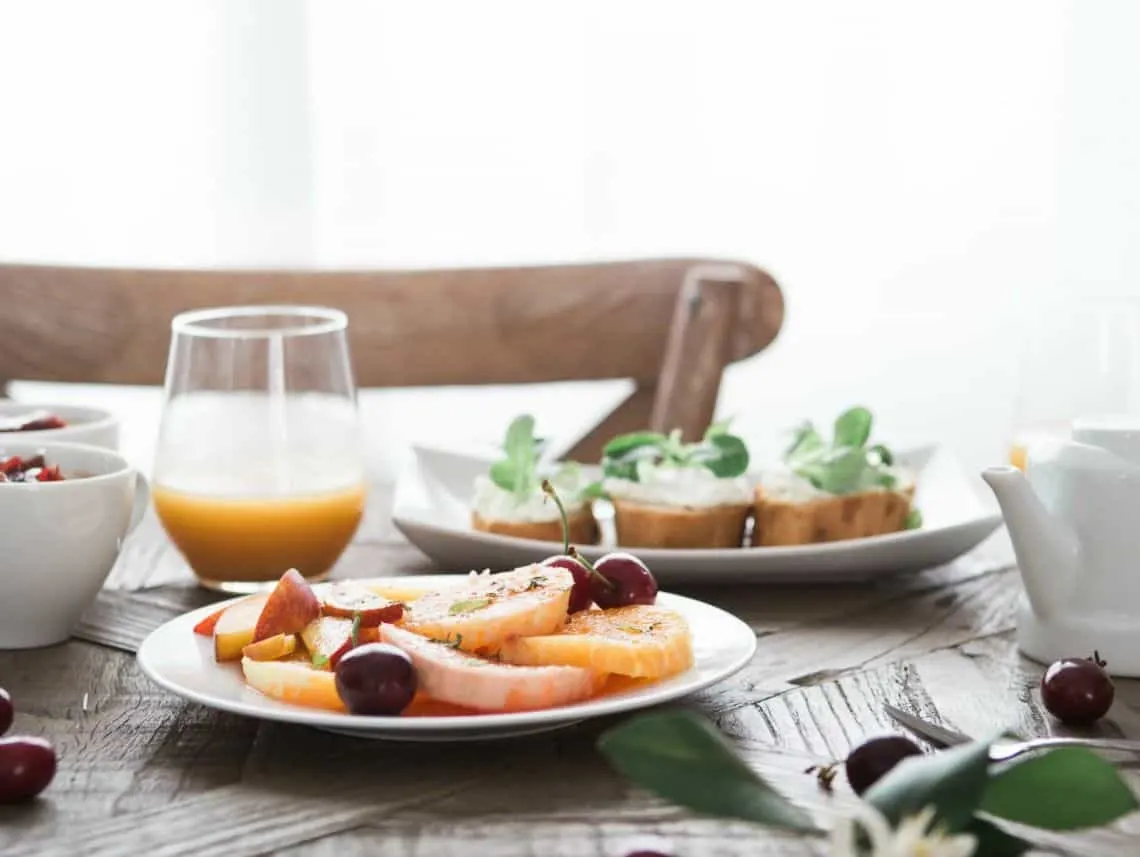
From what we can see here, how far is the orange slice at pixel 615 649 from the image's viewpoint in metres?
0.94

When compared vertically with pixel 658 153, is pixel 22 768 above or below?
below

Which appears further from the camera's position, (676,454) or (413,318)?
(413,318)

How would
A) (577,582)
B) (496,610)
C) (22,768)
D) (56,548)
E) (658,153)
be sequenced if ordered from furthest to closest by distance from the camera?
(658,153) → (56,548) → (577,582) → (496,610) → (22,768)

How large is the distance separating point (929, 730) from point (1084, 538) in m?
0.24

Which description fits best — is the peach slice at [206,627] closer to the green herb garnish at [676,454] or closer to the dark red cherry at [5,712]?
the dark red cherry at [5,712]

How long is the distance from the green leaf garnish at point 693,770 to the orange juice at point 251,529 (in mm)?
693

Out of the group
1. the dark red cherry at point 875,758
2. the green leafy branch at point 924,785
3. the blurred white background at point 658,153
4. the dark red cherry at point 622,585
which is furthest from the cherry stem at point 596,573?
the blurred white background at point 658,153

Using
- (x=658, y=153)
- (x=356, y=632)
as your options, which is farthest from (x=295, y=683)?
(x=658, y=153)

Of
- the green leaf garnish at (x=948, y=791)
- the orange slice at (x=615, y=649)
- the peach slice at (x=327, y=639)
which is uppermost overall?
the green leaf garnish at (x=948, y=791)

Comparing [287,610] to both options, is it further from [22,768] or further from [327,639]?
[22,768]

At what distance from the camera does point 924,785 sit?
698 millimetres

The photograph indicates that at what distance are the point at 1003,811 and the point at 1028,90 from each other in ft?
7.64

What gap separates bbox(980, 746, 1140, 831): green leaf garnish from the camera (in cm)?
73

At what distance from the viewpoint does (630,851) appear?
75 centimetres
